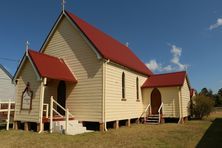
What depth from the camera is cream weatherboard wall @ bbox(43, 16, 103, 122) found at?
14.9 meters

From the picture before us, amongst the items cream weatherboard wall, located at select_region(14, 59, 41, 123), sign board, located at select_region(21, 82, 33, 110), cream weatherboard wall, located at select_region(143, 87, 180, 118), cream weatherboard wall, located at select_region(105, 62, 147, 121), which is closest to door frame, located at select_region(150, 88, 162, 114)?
cream weatherboard wall, located at select_region(143, 87, 180, 118)

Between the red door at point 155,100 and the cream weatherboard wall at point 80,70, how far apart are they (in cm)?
859

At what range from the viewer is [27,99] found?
48.4 ft

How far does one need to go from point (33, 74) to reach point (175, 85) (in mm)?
12461

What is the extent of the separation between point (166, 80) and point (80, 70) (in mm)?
9617

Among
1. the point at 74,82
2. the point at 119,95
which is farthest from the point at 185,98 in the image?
the point at 74,82

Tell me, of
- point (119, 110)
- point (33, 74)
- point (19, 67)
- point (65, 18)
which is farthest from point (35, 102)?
point (65, 18)

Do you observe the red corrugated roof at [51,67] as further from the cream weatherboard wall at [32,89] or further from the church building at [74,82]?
the cream weatherboard wall at [32,89]

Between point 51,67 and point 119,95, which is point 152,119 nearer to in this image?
point 119,95

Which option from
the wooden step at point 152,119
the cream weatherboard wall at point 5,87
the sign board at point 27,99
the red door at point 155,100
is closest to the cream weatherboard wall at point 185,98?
the red door at point 155,100

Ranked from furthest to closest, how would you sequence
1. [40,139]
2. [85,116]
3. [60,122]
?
1. [85,116]
2. [60,122]
3. [40,139]

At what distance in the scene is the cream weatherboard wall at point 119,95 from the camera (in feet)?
49.8

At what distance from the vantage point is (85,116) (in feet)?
49.8

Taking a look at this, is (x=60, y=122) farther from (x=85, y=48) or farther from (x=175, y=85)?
(x=175, y=85)
